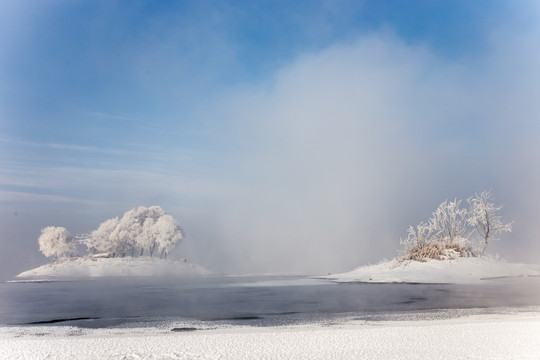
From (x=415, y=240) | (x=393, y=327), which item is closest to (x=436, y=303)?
(x=393, y=327)

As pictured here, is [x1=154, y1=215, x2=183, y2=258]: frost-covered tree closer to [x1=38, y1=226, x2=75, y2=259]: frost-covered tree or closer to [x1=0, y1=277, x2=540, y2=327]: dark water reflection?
[x1=38, y1=226, x2=75, y2=259]: frost-covered tree

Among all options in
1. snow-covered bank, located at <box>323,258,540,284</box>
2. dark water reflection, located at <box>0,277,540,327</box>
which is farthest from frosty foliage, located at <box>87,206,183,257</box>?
dark water reflection, located at <box>0,277,540,327</box>

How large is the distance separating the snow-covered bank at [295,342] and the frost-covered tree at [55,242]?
1575 inches

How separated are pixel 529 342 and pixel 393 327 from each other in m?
2.42

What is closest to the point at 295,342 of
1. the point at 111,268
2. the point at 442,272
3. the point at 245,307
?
the point at 245,307

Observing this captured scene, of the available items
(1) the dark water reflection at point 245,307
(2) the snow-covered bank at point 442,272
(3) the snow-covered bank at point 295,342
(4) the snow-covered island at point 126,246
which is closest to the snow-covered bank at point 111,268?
(4) the snow-covered island at point 126,246

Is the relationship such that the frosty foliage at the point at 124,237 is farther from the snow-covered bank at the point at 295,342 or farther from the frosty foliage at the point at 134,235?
the snow-covered bank at the point at 295,342

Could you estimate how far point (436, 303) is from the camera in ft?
45.2

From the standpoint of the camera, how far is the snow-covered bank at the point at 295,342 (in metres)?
7.43

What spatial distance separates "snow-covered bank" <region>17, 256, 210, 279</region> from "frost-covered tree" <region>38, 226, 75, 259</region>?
2324mm

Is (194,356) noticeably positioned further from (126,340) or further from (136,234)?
(136,234)

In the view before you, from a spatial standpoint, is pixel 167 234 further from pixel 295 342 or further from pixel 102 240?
pixel 295 342

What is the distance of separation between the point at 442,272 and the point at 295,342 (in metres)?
19.3

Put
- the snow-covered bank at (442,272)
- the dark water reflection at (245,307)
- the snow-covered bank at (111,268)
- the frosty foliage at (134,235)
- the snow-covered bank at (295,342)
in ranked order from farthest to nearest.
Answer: the frosty foliage at (134,235)
the snow-covered bank at (111,268)
the snow-covered bank at (442,272)
the dark water reflection at (245,307)
the snow-covered bank at (295,342)
